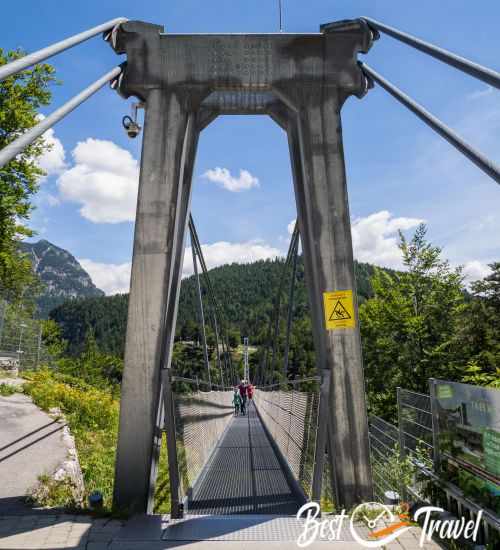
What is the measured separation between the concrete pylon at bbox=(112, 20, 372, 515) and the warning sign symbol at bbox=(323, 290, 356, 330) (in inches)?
0.8

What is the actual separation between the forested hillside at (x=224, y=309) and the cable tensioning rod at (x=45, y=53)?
3566 inches

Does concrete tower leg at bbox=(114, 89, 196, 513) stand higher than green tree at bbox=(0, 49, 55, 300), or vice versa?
green tree at bbox=(0, 49, 55, 300)

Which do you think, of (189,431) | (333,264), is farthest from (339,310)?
(189,431)

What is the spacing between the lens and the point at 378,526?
3273 millimetres

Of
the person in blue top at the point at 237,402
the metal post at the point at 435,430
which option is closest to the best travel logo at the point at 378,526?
the metal post at the point at 435,430

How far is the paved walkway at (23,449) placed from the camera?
3.92 m

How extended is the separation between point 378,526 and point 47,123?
146 inches

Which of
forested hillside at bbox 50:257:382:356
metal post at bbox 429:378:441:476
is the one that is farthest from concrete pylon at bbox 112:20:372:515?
forested hillside at bbox 50:257:382:356

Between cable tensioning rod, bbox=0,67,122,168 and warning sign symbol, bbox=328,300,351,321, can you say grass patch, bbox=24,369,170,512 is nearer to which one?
warning sign symbol, bbox=328,300,351,321

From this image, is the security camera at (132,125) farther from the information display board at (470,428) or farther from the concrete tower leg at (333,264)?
the information display board at (470,428)

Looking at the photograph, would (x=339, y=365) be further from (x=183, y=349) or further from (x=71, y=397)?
(x=183, y=349)

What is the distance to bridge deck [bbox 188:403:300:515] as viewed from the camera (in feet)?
13.7

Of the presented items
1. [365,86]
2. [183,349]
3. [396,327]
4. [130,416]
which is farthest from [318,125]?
[183,349]

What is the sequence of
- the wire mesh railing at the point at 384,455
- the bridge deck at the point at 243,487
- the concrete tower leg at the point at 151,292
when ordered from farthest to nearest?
the wire mesh railing at the point at 384,455, the bridge deck at the point at 243,487, the concrete tower leg at the point at 151,292
